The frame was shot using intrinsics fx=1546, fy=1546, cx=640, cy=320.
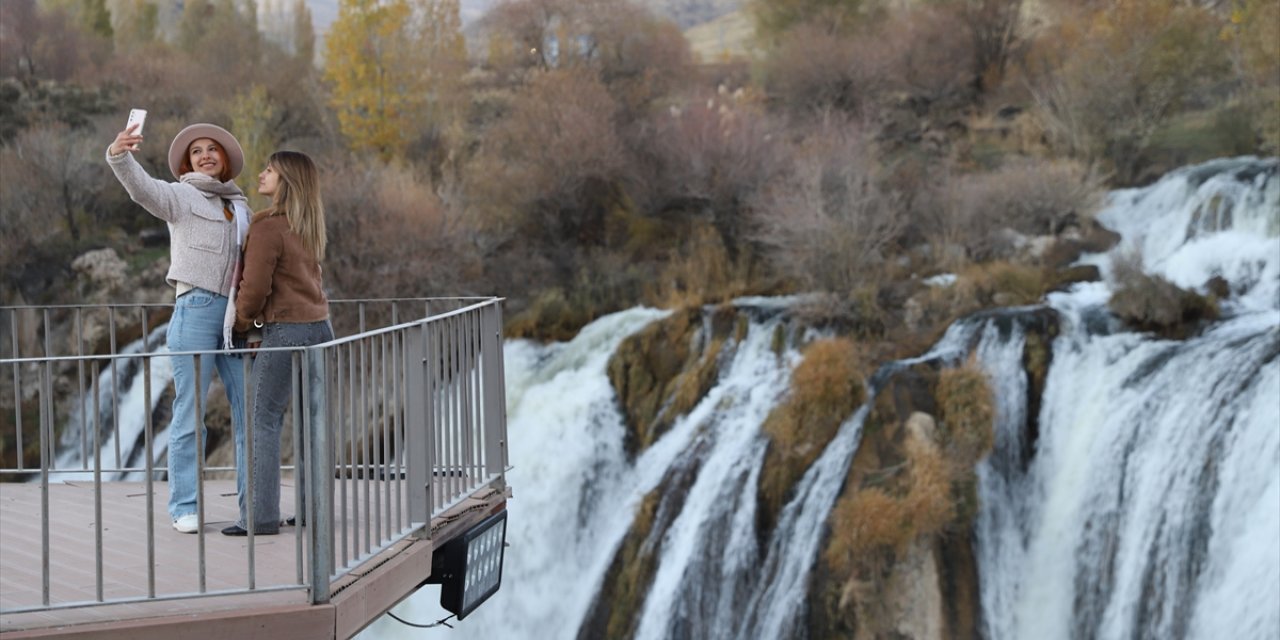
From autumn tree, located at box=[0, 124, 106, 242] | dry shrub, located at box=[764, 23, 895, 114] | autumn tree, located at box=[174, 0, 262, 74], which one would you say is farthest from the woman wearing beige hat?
autumn tree, located at box=[174, 0, 262, 74]

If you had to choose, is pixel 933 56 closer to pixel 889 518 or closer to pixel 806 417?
pixel 806 417

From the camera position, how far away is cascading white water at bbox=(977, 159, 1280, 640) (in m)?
14.1

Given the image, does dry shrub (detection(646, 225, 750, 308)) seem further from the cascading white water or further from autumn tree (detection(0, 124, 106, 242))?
autumn tree (detection(0, 124, 106, 242))

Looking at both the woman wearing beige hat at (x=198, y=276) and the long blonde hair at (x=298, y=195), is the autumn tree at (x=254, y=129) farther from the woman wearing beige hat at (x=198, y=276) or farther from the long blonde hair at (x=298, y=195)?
the long blonde hair at (x=298, y=195)

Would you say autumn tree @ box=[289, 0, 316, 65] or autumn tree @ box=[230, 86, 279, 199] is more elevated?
autumn tree @ box=[289, 0, 316, 65]

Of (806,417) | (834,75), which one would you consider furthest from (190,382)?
(834,75)

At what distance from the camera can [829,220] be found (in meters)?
22.2

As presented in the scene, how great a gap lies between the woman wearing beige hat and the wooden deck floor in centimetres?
32

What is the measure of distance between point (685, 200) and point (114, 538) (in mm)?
20527

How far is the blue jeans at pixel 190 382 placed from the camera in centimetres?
707

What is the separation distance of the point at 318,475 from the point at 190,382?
63.0 inches

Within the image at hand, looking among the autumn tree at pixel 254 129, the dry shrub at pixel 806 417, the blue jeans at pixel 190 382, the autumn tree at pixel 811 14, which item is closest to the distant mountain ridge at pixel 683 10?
the autumn tree at pixel 811 14

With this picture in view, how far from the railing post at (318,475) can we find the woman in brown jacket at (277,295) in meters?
0.78

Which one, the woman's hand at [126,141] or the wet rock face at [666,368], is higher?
the woman's hand at [126,141]
